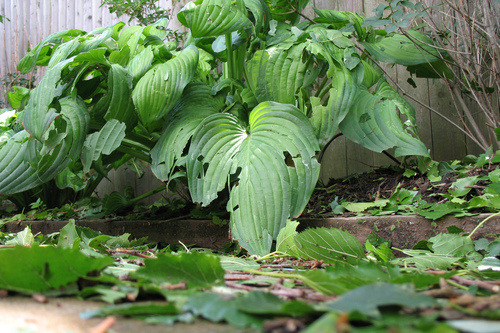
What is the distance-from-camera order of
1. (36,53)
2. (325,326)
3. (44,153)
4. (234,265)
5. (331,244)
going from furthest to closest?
1. (36,53)
2. (44,153)
3. (331,244)
4. (234,265)
5. (325,326)

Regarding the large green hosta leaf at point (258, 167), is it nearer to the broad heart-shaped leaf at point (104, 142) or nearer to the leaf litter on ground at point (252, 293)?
the broad heart-shaped leaf at point (104, 142)

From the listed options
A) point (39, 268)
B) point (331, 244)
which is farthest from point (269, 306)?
point (331, 244)

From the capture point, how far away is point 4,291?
44cm

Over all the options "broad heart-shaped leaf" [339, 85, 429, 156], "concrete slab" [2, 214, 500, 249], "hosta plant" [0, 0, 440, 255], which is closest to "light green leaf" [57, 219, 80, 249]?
"hosta plant" [0, 0, 440, 255]

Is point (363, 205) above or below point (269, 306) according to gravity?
below

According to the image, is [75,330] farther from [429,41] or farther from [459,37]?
[459,37]

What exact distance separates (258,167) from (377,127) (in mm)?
566

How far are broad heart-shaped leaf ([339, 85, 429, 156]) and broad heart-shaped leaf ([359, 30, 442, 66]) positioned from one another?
263mm

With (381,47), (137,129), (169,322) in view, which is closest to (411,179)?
(381,47)

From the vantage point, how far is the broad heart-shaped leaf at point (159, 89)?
1.38 m

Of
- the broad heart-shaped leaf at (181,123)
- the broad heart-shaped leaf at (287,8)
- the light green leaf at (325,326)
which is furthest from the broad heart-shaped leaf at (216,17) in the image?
the light green leaf at (325,326)

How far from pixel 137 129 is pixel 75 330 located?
1.56 metres

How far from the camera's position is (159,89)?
1390 mm

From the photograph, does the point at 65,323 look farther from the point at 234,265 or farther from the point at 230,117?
the point at 230,117
